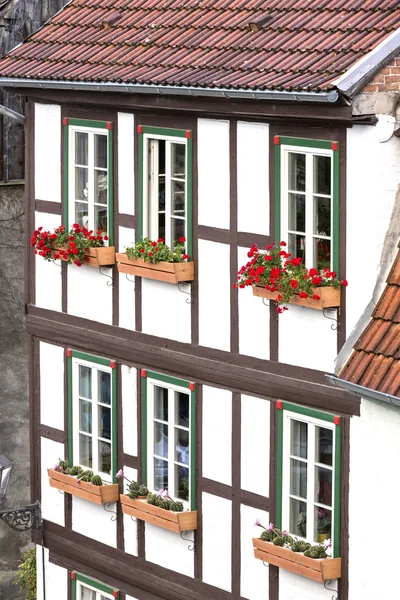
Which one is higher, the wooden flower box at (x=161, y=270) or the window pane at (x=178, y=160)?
the window pane at (x=178, y=160)

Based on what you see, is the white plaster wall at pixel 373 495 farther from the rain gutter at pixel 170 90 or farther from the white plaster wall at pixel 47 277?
the white plaster wall at pixel 47 277

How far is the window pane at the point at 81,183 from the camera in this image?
18656 mm

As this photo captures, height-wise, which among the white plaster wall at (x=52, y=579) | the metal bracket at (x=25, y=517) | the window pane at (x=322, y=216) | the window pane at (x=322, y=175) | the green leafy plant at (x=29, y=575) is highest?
the window pane at (x=322, y=175)

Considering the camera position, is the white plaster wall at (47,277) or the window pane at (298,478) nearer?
the window pane at (298,478)

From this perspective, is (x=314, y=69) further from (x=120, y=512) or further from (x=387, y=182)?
(x=120, y=512)

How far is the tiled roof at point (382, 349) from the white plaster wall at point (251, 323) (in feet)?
4.54

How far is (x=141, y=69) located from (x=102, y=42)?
1144 millimetres

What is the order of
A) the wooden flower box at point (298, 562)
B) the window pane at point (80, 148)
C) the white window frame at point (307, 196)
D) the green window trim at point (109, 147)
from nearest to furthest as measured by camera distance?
the white window frame at point (307, 196), the wooden flower box at point (298, 562), the green window trim at point (109, 147), the window pane at point (80, 148)

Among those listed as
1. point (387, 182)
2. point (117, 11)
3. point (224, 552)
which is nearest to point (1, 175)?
point (117, 11)

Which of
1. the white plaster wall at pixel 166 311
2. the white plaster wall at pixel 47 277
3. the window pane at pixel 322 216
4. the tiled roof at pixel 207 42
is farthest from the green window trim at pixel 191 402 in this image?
the tiled roof at pixel 207 42

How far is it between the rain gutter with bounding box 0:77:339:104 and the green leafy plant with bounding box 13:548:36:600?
6.55 metres

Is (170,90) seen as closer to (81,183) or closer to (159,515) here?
(81,183)

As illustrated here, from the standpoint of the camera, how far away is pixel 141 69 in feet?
56.3

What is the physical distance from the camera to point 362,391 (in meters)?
15.0
